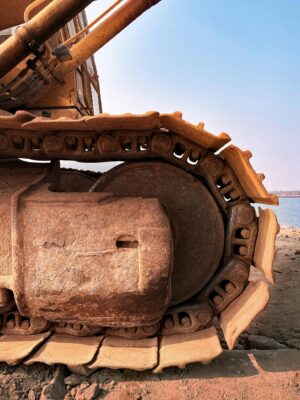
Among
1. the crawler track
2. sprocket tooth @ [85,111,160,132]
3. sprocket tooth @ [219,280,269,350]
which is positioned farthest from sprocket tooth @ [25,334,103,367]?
sprocket tooth @ [85,111,160,132]

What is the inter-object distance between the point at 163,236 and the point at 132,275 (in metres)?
0.32

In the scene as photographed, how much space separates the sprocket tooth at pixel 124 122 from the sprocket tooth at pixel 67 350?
1.47m

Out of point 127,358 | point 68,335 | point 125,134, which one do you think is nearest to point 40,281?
point 68,335

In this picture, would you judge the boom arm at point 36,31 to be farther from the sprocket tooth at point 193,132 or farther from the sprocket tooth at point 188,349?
the sprocket tooth at point 188,349

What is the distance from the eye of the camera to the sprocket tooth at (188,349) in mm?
2023

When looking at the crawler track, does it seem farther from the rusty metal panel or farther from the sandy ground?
the sandy ground

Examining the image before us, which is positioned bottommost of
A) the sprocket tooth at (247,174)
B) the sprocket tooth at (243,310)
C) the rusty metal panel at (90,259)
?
the sprocket tooth at (243,310)

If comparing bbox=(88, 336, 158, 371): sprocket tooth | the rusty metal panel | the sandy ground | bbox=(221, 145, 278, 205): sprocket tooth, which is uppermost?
bbox=(221, 145, 278, 205): sprocket tooth

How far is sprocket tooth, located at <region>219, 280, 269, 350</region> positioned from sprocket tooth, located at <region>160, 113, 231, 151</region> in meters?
0.98

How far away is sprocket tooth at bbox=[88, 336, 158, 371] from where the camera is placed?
6.62 ft

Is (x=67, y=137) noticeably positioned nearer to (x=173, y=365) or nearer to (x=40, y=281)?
(x=40, y=281)

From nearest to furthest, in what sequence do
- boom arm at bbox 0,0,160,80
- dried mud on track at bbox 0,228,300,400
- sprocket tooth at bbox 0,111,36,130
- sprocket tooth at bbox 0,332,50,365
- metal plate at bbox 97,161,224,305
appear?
dried mud on track at bbox 0,228,300,400 → sprocket tooth at bbox 0,111,36,130 → sprocket tooth at bbox 0,332,50,365 → metal plate at bbox 97,161,224,305 → boom arm at bbox 0,0,160,80

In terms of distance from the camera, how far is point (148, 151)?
2350 mm

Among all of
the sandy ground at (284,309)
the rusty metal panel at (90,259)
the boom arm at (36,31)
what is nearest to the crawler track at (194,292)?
the rusty metal panel at (90,259)
